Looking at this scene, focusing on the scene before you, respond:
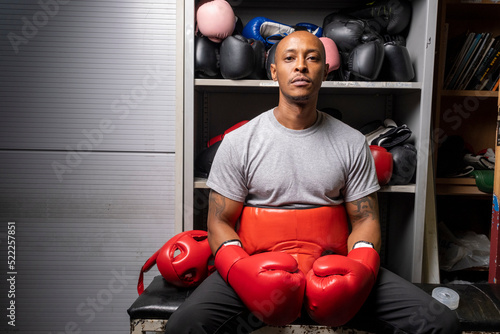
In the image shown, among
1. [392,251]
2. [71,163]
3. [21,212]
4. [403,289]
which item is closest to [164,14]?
[71,163]

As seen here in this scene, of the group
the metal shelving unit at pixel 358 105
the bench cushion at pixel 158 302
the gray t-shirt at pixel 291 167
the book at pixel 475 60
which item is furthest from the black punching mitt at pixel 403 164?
the bench cushion at pixel 158 302

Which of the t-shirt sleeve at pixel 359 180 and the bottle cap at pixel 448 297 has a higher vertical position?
the t-shirt sleeve at pixel 359 180

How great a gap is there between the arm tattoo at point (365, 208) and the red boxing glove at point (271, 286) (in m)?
0.48

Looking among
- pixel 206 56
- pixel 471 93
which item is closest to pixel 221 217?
pixel 206 56

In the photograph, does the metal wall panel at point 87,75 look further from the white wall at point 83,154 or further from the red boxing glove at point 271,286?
the red boxing glove at point 271,286

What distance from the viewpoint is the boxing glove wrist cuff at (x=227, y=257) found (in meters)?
1.25

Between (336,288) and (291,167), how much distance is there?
525 millimetres

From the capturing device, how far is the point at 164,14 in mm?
1866

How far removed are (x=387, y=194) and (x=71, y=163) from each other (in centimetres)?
187

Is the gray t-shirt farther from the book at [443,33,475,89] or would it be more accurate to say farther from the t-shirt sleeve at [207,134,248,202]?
the book at [443,33,475,89]

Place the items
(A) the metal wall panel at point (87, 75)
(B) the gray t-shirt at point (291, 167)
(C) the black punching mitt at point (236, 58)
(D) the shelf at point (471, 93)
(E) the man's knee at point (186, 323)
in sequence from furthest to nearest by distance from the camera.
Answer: (D) the shelf at point (471, 93) → (A) the metal wall panel at point (87, 75) → (C) the black punching mitt at point (236, 58) → (B) the gray t-shirt at point (291, 167) → (E) the man's knee at point (186, 323)

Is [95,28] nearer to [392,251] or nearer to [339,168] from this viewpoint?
[339,168]

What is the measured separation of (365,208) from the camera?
147cm

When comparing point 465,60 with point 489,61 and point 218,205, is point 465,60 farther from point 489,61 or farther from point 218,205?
point 218,205
